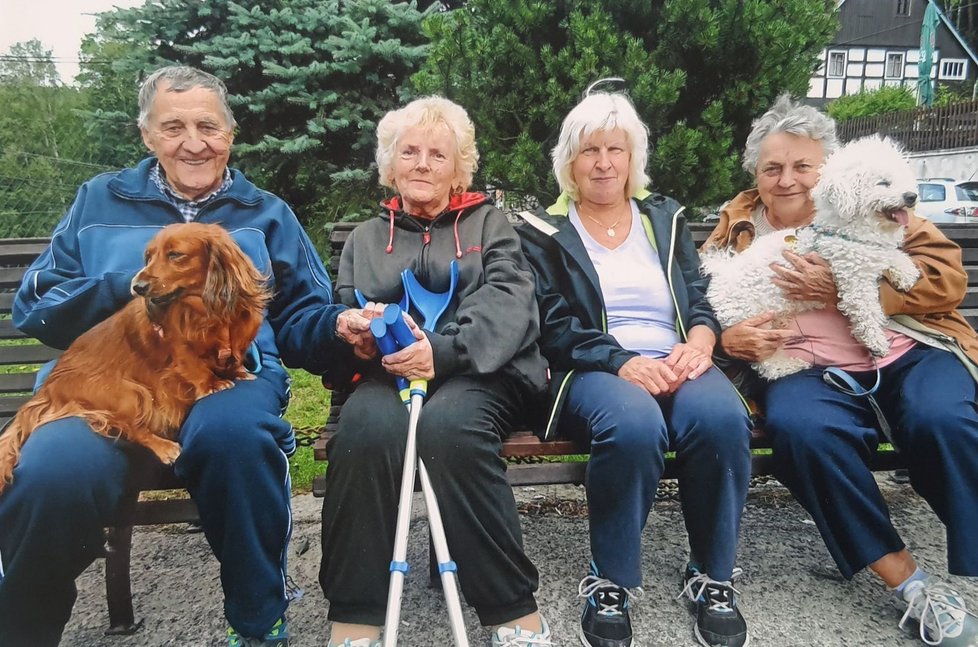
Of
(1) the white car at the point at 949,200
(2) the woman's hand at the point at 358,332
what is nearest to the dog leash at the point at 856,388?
(2) the woman's hand at the point at 358,332

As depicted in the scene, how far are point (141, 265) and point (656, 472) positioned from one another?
1.77 meters

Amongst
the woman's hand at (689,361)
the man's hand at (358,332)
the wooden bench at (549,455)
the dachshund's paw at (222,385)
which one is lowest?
the wooden bench at (549,455)

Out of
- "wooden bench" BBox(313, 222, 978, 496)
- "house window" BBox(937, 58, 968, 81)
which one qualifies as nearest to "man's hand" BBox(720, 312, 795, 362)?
"wooden bench" BBox(313, 222, 978, 496)

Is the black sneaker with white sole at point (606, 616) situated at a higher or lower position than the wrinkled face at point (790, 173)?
lower

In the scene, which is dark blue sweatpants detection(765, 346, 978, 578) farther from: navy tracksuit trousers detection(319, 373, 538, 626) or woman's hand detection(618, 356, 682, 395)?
navy tracksuit trousers detection(319, 373, 538, 626)

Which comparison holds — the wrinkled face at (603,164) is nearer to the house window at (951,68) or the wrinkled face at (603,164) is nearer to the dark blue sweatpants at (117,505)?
the dark blue sweatpants at (117,505)

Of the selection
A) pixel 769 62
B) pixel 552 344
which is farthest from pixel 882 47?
pixel 552 344

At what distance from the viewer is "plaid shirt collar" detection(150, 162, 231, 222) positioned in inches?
93.3

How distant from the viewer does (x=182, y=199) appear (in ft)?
7.84

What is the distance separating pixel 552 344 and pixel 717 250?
90 cm

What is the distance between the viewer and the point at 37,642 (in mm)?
1885

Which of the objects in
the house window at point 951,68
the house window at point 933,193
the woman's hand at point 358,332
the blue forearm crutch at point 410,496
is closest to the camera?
the blue forearm crutch at point 410,496

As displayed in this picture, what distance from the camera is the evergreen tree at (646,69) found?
4.00 m

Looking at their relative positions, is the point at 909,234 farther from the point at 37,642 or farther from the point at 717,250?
the point at 37,642
